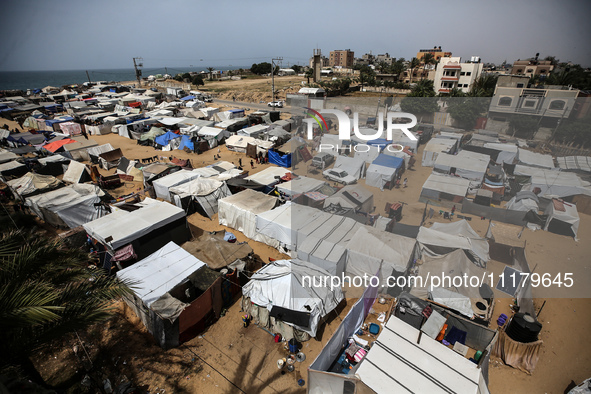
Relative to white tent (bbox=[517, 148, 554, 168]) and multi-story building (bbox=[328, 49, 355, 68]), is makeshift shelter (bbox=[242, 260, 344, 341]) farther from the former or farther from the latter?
multi-story building (bbox=[328, 49, 355, 68])

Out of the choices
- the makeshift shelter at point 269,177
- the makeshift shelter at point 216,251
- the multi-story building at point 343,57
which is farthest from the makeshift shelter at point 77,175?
the multi-story building at point 343,57

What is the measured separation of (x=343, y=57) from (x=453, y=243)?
504 feet

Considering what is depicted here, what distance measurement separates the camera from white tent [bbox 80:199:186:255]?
12008 mm

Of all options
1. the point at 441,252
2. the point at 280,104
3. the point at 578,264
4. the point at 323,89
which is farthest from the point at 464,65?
the point at 441,252

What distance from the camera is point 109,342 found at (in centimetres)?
948

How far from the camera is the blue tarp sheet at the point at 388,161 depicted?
75.6 feet

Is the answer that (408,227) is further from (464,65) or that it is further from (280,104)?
(464,65)

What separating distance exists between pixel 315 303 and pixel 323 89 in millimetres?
54916

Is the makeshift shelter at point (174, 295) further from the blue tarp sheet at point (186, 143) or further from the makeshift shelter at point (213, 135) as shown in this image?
the makeshift shelter at point (213, 135)

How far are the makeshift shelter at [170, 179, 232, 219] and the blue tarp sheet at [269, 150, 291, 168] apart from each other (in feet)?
29.1

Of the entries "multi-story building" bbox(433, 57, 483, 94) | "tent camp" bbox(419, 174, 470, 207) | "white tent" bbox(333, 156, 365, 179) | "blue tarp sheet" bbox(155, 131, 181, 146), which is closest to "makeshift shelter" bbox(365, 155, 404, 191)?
"white tent" bbox(333, 156, 365, 179)

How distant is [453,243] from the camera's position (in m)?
12.8

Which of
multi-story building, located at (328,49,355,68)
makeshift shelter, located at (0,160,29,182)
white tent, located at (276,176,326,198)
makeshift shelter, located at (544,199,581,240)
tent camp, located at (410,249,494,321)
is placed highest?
multi-story building, located at (328,49,355,68)

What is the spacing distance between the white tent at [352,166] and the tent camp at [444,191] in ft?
18.7
